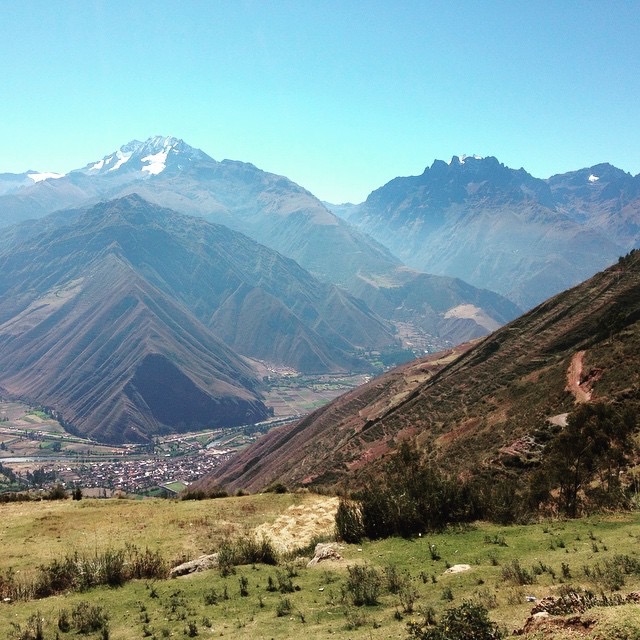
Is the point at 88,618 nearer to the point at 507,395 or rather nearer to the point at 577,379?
the point at 577,379

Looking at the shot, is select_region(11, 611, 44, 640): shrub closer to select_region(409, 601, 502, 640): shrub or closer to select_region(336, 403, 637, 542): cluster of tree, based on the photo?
select_region(409, 601, 502, 640): shrub

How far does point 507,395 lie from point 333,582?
44.0 meters

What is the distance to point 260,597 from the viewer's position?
17391 millimetres

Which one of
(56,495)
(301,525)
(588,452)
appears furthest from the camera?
(56,495)

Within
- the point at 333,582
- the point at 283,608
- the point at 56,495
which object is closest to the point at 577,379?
the point at 333,582

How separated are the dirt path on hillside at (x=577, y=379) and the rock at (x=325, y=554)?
97.9 ft

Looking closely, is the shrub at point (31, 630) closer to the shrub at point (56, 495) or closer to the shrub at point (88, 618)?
the shrub at point (88, 618)

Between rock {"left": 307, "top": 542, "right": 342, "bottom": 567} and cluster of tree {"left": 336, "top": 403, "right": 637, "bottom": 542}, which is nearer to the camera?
rock {"left": 307, "top": 542, "right": 342, "bottom": 567}

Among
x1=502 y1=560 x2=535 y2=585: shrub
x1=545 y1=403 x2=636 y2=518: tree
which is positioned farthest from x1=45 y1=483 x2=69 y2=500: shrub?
x1=545 y1=403 x2=636 y2=518: tree

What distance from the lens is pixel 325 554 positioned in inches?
867

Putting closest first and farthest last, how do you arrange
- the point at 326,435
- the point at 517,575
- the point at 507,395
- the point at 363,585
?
the point at 517,575, the point at 363,585, the point at 507,395, the point at 326,435

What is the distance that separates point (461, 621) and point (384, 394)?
92.2 m

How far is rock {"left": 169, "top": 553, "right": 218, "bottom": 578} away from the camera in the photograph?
69.9 ft

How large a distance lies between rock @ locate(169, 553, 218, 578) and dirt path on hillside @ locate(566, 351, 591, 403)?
34548 mm
